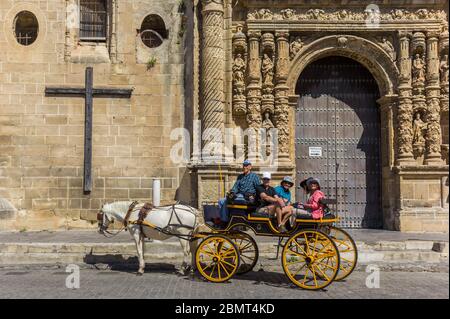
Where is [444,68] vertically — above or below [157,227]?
above

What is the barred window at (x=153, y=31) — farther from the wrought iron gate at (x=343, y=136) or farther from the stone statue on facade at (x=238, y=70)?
the wrought iron gate at (x=343, y=136)

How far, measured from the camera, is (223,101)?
11578 mm

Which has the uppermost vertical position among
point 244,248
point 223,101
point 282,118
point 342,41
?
point 342,41

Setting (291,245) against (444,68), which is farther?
(444,68)

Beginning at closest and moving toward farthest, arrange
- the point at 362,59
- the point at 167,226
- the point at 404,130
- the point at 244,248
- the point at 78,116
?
the point at 244,248 < the point at 167,226 < the point at 404,130 < the point at 78,116 < the point at 362,59

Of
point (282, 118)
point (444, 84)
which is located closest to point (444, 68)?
point (444, 84)

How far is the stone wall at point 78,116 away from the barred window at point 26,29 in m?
0.21

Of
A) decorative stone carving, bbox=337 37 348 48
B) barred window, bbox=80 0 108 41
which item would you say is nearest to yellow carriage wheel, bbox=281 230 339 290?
decorative stone carving, bbox=337 37 348 48

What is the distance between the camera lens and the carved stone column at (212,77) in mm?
11289

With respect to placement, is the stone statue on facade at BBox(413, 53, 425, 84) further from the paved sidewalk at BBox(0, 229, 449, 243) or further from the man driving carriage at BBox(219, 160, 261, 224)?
the man driving carriage at BBox(219, 160, 261, 224)

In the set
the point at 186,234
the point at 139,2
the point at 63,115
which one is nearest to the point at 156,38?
the point at 139,2

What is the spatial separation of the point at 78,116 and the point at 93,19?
8.20 ft

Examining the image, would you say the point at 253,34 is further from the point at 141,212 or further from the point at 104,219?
the point at 104,219

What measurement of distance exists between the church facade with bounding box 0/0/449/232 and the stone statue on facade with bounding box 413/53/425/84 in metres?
0.03
